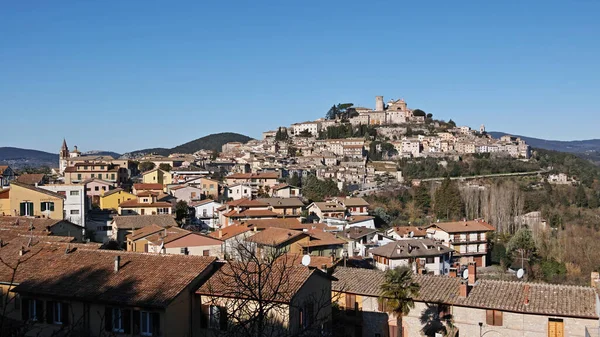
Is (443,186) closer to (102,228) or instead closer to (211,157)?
(102,228)

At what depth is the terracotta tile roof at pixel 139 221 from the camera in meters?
35.6

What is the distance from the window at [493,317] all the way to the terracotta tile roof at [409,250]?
15.1m

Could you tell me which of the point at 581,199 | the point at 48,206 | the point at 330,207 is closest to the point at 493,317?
the point at 48,206

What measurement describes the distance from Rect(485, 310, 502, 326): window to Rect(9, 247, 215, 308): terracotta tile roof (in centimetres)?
897

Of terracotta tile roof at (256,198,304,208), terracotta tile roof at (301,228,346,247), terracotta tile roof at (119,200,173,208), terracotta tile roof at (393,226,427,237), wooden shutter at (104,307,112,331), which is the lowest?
terracotta tile roof at (393,226,427,237)

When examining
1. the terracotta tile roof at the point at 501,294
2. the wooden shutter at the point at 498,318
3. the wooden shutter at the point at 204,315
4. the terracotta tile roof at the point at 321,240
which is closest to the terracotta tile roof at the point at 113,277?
the wooden shutter at the point at 204,315

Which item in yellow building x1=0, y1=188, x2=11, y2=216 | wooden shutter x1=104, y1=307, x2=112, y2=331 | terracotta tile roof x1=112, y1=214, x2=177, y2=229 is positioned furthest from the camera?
terracotta tile roof x1=112, y1=214, x2=177, y2=229

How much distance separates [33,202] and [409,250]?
20.4 meters

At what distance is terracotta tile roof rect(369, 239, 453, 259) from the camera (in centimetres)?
3281

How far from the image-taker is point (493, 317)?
56.3 ft

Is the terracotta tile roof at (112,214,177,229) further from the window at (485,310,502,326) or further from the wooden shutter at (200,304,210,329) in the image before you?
the wooden shutter at (200,304,210,329)

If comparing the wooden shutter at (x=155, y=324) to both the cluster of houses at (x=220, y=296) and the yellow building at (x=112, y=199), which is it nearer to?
the cluster of houses at (x=220, y=296)

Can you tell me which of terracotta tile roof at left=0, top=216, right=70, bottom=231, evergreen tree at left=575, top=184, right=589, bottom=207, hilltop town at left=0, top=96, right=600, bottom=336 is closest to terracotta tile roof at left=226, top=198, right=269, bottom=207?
hilltop town at left=0, top=96, right=600, bottom=336

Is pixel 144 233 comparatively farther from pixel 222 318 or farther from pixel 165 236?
pixel 222 318
